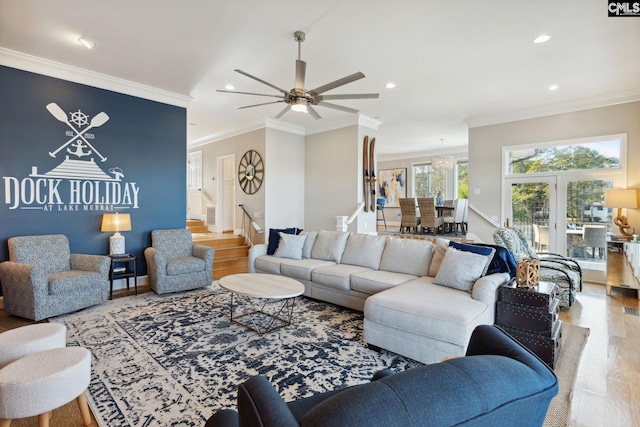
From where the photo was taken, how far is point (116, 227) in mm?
4441

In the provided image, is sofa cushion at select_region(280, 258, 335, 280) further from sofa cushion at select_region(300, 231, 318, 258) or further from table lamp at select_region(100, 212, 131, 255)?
table lamp at select_region(100, 212, 131, 255)

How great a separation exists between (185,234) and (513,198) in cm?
611

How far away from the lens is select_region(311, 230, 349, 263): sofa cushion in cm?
443

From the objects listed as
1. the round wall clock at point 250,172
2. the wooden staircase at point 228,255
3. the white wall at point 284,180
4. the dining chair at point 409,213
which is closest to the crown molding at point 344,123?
the white wall at point 284,180

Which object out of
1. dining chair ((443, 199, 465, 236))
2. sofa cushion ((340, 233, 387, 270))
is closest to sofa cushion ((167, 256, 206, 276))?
sofa cushion ((340, 233, 387, 270))

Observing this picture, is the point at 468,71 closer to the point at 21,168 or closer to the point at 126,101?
the point at 126,101

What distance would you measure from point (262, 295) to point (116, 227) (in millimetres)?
2821

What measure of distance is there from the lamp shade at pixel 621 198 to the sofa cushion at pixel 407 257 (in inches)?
128

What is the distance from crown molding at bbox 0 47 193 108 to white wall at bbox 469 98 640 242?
5704 millimetres

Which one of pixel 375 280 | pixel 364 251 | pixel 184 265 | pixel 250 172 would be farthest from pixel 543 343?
→ pixel 250 172

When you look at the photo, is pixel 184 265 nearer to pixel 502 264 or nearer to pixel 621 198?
pixel 502 264

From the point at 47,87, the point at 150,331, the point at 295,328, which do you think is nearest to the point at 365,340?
the point at 295,328

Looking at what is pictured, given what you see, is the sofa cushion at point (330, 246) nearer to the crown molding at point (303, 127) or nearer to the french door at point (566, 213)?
the crown molding at point (303, 127)

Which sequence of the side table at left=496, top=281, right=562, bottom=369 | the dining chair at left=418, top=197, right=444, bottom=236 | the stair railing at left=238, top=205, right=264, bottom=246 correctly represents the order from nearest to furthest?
the side table at left=496, top=281, right=562, bottom=369, the stair railing at left=238, top=205, right=264, bottom=246, the dining chair at left=418, top=197, right=444, bottom=236
